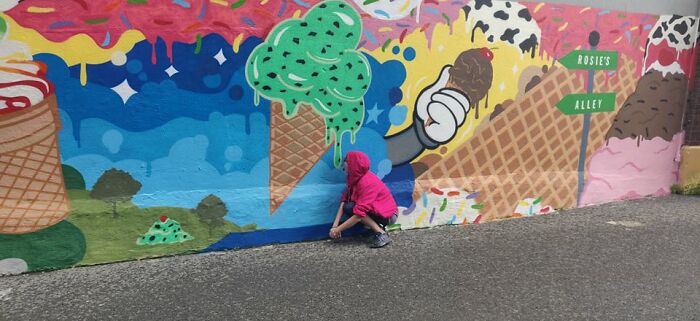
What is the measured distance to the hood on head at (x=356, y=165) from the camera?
14.2 ft

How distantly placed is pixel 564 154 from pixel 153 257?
4.33m

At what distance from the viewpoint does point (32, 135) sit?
3559mm

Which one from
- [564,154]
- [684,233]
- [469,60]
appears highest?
[469,60]

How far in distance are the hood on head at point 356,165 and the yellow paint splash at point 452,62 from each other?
0.45 metres

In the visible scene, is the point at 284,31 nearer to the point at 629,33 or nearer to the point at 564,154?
the point at 564,154

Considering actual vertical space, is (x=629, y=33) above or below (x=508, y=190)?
above

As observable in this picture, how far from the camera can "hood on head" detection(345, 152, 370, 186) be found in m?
4.32

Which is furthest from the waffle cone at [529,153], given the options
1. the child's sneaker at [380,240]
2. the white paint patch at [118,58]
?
the white paint patch at [118,58]

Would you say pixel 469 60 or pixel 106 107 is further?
pixel 469 60

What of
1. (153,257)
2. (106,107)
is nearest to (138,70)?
(106,107)

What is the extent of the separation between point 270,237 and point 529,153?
2.90m

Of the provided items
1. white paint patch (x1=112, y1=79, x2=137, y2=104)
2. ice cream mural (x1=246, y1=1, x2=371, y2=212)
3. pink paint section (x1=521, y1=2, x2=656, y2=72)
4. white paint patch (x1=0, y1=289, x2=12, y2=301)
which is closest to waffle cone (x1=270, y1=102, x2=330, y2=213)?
ice cream mural (x1=246, y1=1, x2=371, y2=212)

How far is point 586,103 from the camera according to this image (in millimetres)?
5492

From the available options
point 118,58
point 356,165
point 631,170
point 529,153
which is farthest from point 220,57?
point 631,170
